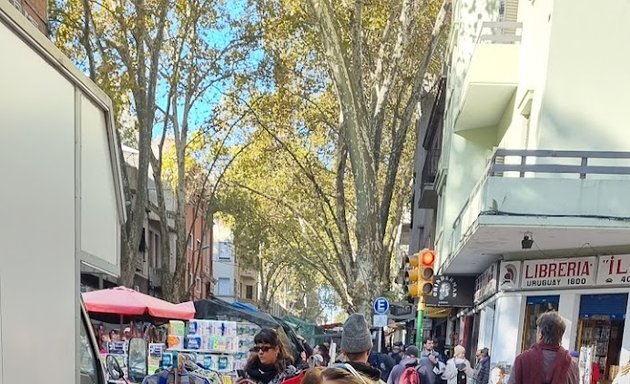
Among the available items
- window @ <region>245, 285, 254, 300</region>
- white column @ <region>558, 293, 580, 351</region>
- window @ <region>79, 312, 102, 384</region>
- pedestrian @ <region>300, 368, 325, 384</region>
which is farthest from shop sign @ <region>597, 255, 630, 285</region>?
window @ <region>245, 285, 254, 300</region>

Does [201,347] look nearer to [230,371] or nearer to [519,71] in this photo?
[230,371]

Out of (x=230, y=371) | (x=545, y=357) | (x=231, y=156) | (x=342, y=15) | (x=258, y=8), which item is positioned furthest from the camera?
(x=231, y=156)

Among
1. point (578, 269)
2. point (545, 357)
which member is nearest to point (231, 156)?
point (578, 269)

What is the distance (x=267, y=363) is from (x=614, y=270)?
6.84m

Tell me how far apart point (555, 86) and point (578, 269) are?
2.83 metres

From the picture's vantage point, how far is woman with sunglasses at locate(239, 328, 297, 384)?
3.87m

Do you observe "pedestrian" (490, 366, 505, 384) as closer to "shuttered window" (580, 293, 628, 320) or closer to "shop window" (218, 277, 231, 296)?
"shuttered window" (580, 293, 628, 320)

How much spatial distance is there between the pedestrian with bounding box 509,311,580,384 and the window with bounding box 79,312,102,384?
10.1 ft

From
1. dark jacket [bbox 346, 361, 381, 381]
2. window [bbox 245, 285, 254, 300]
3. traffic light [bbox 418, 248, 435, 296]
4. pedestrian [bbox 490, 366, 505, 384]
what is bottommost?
window [bbox 245, 285, 254, 300]

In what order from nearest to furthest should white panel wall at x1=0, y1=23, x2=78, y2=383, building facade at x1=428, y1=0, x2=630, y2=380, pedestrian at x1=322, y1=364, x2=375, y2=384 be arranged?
1. pedestrian at x1=322, y1=364, x2=375, y2=384
2. white panel wall at x1=0, y1=23, x2=78, y2=383
3. building facade at x1=428, y1=0, x2=630, y2=380

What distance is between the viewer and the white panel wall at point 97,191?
3119 millimetres

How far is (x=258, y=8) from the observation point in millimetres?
16719

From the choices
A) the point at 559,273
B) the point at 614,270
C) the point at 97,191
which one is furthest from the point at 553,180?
the point at 97,191

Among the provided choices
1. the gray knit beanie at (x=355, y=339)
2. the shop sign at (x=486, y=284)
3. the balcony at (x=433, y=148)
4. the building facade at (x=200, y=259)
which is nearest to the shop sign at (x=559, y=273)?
the shop sign at (x=486, y=284)
